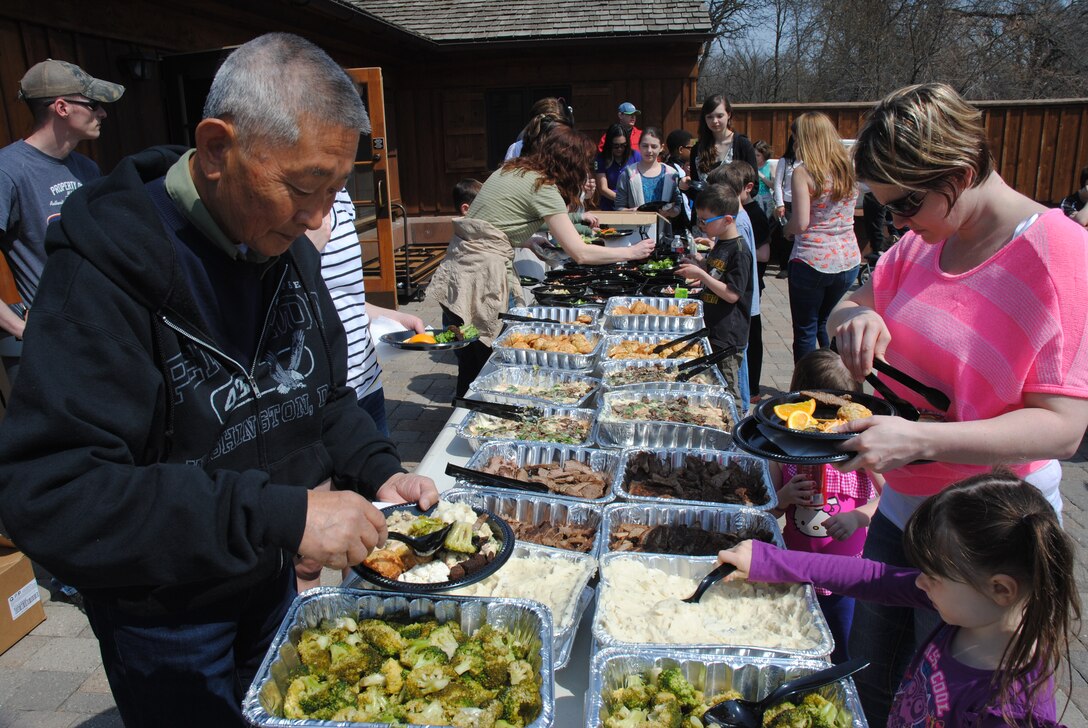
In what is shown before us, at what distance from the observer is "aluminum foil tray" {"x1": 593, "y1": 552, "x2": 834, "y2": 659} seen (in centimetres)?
156

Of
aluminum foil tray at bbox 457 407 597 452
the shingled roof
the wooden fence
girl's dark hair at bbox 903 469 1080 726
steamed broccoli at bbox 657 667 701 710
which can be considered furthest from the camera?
the wooden fence

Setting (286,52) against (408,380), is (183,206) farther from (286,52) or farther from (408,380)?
(408,380)

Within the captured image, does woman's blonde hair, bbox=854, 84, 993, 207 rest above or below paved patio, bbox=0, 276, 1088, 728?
above

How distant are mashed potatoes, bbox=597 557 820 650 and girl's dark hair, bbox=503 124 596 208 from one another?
2.96m

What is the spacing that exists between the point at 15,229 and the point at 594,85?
30.4 feet

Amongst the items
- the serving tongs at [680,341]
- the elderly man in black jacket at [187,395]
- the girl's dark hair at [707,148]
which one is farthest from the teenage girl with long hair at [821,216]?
the elderly man in black jacket at [187,395]

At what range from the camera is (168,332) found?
4.23 feet

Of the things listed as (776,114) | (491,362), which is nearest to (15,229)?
(491,362)

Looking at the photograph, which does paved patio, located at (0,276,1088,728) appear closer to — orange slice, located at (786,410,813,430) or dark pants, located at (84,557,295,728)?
orange slice, located at (786,410,813,430)

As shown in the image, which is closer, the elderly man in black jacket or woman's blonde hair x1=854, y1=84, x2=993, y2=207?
the elderly man in black jacket

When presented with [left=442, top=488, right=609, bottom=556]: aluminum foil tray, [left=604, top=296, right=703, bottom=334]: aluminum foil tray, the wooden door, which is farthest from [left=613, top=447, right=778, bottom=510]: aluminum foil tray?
the wooden door

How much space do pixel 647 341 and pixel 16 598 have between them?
10.3 ft

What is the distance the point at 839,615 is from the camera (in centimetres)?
251

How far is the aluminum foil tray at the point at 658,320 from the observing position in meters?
4.29
